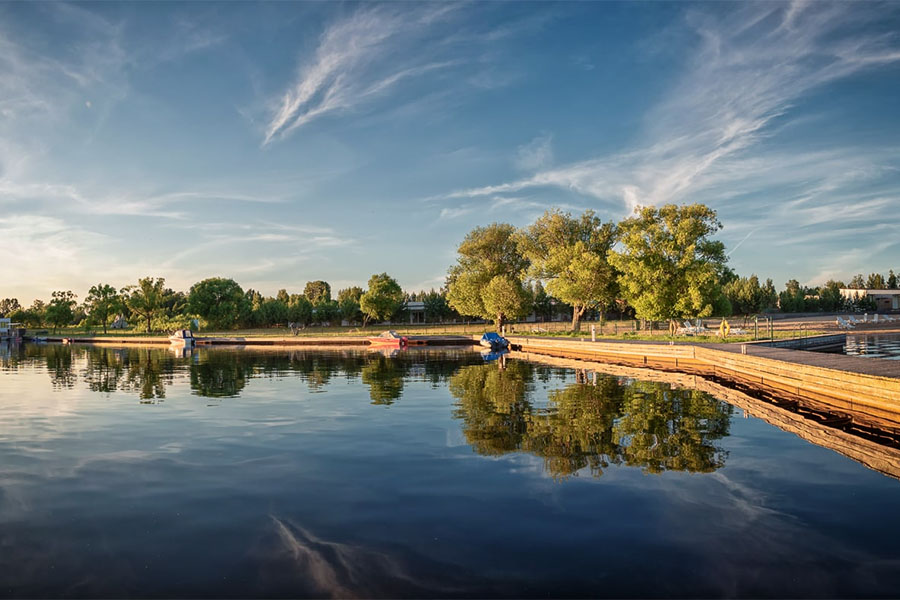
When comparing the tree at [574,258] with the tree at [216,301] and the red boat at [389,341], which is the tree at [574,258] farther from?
the tree at [216,301]

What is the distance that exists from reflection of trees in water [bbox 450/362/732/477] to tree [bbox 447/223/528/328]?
49.9 m

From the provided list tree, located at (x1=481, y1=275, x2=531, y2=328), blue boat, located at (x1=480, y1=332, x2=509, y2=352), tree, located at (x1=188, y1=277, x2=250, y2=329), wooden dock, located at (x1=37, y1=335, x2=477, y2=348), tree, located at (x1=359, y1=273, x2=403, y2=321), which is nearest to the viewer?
blue boat, located at (x1=480, y1=332, x2=509, y2=352)

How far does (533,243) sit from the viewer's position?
70.2 m

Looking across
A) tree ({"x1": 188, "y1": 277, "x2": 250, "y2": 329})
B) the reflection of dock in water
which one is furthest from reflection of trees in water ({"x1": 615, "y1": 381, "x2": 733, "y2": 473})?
tree ({"x1": 188, "y1": 277, "x2": 250, "y2": 329})

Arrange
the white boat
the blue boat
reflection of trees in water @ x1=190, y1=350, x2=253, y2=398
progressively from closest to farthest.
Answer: reflection of trees in water @ x1=190, y1=350, x2=253, y2=398
the blue boat
the white boat

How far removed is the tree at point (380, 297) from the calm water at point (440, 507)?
284 ft

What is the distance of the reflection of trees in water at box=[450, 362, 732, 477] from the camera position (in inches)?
508

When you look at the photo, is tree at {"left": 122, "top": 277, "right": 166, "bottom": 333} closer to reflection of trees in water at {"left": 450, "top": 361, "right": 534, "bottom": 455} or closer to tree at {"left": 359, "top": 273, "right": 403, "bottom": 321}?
tree at {"left": 359, "top": 273, "right": 403, "bottom": 321}

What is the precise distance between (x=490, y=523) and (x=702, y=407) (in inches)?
559

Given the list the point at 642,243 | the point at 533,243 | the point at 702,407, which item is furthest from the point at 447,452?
the point at 533,243

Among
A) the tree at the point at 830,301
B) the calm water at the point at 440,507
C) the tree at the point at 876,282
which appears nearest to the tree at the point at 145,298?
the calm water at the point at 440,507

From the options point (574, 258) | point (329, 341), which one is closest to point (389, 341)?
point (329, 341)

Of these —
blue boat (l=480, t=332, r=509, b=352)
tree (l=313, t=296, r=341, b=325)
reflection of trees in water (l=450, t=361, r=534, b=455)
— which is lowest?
reflection of trees in water (l=450, t=361, r=534, b=455)

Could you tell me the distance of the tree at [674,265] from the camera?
52281 mm
